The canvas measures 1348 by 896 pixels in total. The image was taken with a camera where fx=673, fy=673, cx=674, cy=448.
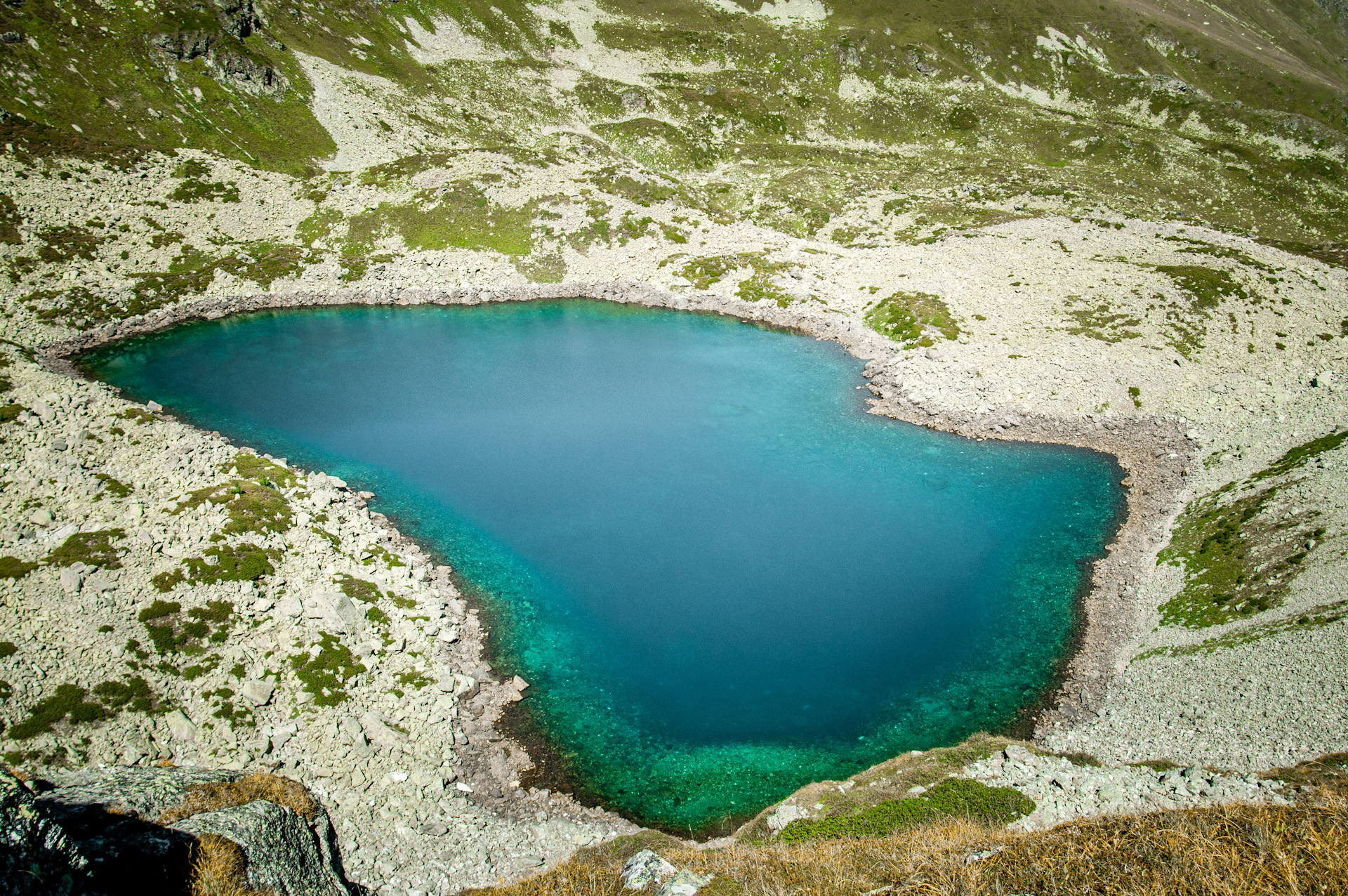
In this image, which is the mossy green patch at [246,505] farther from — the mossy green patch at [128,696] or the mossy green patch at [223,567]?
the mossy green patch at [128,696]

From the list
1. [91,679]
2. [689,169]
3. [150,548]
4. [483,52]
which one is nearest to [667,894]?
[91,679]

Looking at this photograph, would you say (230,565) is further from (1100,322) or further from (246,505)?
(1100,322)

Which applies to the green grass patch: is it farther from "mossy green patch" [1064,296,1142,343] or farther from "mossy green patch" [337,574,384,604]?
"mossy green patch" [1064,296,1142,343]

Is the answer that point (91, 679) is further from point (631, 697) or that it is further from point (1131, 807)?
point (1131, 807)

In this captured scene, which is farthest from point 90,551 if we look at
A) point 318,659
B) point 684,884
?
point 684,884

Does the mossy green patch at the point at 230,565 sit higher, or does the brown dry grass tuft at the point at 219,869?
the brown dry grass tuft at the point at 219,869

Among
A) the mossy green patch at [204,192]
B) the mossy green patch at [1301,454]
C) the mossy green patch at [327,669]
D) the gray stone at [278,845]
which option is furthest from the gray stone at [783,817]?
the mossy green patch at [204,192]
